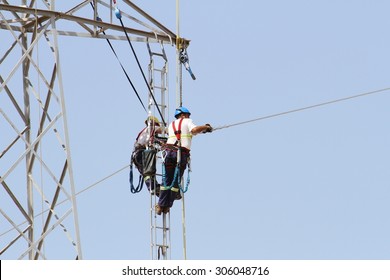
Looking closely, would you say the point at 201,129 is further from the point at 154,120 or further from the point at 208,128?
the point at 154,120

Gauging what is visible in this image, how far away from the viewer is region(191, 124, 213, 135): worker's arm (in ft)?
126

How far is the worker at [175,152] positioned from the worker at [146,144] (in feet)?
0.86

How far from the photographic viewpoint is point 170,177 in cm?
3903

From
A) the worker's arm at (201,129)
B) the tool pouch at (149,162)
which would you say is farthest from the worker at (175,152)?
the tool pouch at (149,162)

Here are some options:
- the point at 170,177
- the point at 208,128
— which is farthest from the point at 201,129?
the point at 170,177

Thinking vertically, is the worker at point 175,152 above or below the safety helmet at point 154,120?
below

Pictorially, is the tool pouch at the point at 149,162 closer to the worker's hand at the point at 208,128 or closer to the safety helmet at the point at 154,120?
the safety helmet at the point at 154,120

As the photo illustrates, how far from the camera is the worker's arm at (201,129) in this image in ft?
126

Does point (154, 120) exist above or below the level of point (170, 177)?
above

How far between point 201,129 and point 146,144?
4.04 feet

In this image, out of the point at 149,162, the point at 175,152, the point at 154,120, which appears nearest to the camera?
the point at 175,152

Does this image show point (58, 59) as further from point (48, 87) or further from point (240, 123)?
point (240, 123)

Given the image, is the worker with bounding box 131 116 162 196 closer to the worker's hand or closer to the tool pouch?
the tool pouch

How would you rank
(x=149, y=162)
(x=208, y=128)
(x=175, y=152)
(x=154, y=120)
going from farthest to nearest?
1. (x=154, y=120)
2. (x=149, y=162)
3. (x=175, y=152)
4. (x=208, y=128)
